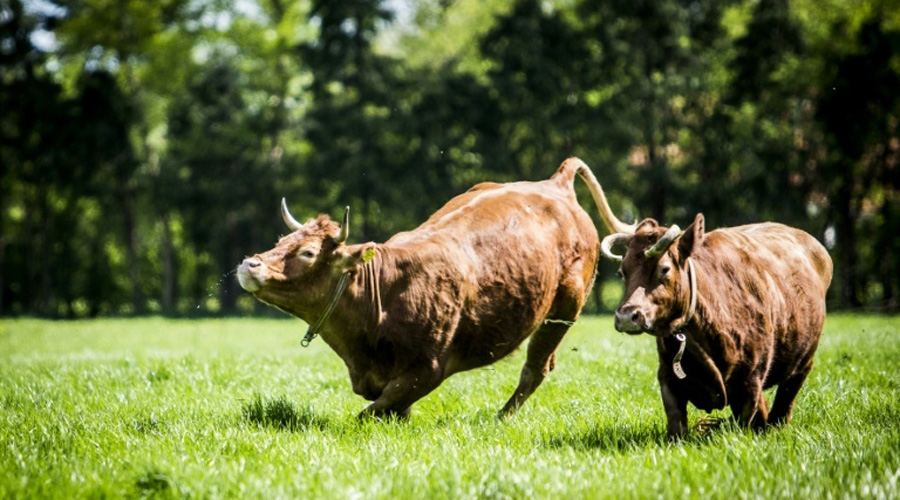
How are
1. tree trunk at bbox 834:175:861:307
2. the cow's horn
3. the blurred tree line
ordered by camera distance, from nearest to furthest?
the cow's horn
tree trunk at bbox 834:175:861:307
the blurred tree line

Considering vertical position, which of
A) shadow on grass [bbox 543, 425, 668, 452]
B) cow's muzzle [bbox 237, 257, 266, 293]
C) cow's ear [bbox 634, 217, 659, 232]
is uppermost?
cow's ear [bbox 634, 217, 659, 232]

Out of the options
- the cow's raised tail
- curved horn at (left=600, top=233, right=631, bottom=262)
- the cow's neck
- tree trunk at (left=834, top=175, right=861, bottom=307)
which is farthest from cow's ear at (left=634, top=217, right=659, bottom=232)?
tree trunk at (left=834, top=175, right=861, bottom=307)

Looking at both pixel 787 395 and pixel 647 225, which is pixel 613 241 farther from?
pixel 787 395

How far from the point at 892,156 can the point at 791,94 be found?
3.87m

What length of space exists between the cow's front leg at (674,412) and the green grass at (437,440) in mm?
113

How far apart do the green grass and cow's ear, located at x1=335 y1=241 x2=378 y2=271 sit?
1151 mm

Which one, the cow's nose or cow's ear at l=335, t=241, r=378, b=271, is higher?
cow's ear at l=335, t=241, r=378, b=271

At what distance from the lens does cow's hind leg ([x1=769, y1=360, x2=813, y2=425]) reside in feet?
21.6

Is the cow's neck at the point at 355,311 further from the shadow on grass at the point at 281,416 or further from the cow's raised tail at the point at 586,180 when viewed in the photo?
the cow's raised tail at the point at 586,180

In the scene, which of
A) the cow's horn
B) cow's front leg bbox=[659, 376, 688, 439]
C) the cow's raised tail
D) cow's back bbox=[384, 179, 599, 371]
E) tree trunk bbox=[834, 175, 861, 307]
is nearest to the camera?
the cow's horn

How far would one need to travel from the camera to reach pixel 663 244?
18.6 ft

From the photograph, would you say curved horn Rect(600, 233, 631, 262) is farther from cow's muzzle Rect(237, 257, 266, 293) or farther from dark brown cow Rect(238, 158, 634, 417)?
cow's muzzle Rect(237, 257, 266, 293)

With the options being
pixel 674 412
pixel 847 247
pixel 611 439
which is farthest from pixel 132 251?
pixel 674 412

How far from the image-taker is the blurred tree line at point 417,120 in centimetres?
2945
